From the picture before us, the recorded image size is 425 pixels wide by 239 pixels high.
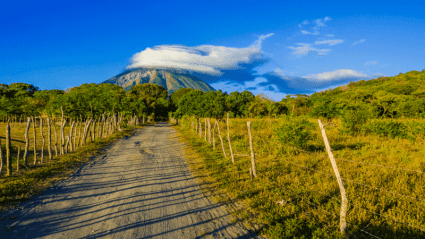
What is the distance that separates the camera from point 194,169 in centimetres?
922

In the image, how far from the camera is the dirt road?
4215mm

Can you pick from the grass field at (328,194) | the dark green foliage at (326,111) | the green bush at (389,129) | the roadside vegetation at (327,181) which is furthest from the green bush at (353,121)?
the dark green foliage at (326,111)

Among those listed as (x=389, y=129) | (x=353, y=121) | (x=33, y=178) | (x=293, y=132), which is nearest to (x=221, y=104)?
(x=293, y=132)

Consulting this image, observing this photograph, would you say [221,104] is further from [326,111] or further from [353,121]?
[326,111]

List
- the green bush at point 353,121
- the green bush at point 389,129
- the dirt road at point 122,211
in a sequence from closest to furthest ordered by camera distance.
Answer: the dirt road at point 122,211
the green bush at point 389,129
the green bush at point 353,121

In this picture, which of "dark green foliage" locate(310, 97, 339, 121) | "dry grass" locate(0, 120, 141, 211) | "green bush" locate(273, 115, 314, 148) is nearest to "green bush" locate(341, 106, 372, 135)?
"green bush" locate(273, 115, 314, 148)

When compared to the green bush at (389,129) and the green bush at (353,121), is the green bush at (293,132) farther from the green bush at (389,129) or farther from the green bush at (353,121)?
the green bush at (389,129)

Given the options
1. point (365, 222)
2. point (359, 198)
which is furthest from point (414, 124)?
point (365, 222)

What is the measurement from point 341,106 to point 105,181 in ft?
105

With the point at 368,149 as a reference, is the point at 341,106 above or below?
above

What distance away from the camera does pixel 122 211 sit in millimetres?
5074

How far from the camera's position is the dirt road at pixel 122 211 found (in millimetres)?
4215

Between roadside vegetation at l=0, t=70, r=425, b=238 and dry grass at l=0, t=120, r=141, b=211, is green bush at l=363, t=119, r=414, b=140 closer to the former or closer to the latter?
roadside vegetation at l=0, t=70, r=425, b=238

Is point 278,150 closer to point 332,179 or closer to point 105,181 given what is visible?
point 332,179
